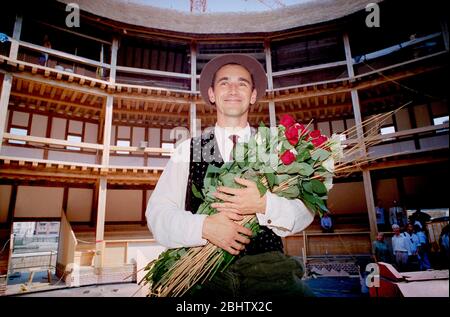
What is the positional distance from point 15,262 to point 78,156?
6.36 meters

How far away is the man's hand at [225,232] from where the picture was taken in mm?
1408

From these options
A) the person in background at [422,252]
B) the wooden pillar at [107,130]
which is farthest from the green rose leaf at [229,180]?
the wooden pillar at [107,130]

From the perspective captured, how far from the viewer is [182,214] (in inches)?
59.2

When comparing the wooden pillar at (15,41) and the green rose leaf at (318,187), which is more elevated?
the wooden pillar at (15,41)

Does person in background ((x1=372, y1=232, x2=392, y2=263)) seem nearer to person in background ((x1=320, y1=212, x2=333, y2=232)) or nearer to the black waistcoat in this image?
person in background ((x1=320, y1=212, x2=333, y2=232))

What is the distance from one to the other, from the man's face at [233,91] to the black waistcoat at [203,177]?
0.24m

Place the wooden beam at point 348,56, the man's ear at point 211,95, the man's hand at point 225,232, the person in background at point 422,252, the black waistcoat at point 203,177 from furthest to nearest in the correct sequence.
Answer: the wooden beam at point 348,56 < the person in background at point 422,252 < the man's ear at point 211,95 < the black waistcoat at point 203,177 < the man's hand at point 225,232

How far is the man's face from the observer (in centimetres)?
195

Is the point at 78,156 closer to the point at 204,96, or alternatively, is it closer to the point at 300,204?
the point at 204,96

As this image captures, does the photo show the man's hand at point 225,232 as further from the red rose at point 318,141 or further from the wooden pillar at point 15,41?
the wooden pillar at point 15,41

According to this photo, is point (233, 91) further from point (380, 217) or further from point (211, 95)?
point (380, 217)

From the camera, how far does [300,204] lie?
5.22ft
